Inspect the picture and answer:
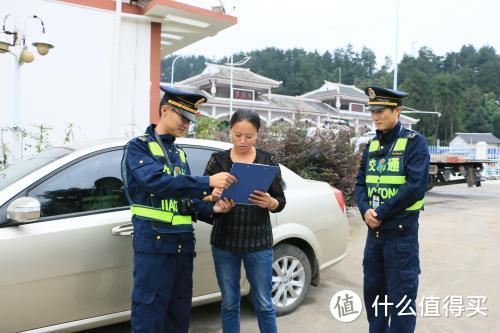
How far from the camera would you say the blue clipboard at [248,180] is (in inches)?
90.4

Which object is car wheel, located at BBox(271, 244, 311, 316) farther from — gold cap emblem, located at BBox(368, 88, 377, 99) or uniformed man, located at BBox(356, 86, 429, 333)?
gold cap emblem, located at BBox(368, 88, 377, 99)

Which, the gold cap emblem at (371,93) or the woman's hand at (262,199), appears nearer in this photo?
the woman's hand at (262,199)

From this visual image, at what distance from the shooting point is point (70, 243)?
275 cm

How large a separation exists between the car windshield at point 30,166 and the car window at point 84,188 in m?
0.16

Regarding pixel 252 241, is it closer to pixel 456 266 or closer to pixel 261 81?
pixel 456 266

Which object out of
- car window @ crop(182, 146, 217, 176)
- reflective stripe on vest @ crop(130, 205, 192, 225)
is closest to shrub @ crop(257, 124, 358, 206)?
car window @ crop(182, 146, 217, 176)

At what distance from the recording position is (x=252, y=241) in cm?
262

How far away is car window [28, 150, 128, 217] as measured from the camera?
111 inches

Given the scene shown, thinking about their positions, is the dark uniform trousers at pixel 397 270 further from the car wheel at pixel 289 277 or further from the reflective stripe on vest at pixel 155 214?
the reflective stripe on vest at pixel 155 214

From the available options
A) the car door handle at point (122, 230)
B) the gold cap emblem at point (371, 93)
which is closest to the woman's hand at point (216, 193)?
the car door handle at point (122, 230)

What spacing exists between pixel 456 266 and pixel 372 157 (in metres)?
3.27

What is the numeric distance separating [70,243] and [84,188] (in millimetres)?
394

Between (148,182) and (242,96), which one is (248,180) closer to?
(148,182)

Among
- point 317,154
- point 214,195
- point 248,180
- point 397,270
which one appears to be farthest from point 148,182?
point 317,154
